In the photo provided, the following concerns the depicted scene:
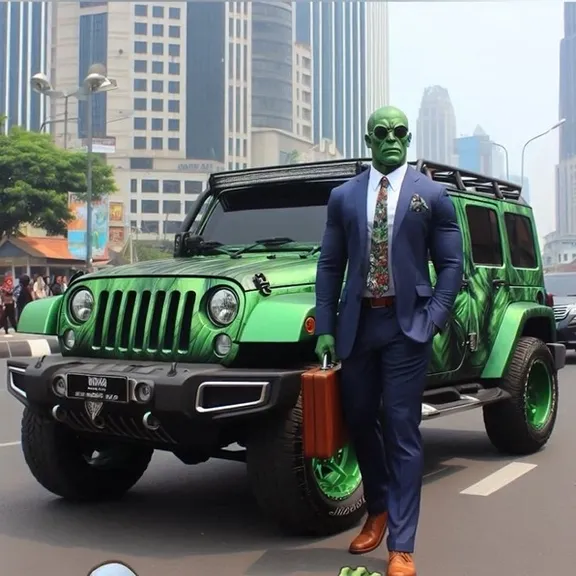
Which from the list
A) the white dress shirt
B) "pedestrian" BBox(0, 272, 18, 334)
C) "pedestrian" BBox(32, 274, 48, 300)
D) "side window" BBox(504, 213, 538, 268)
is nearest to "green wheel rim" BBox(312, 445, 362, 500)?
the white dress shirt

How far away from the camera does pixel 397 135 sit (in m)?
3.83

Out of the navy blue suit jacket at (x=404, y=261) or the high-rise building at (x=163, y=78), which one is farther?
the high-rise building at (x=163, y=78)

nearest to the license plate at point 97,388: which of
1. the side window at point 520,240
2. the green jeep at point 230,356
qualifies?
the green jeep at point 230,356

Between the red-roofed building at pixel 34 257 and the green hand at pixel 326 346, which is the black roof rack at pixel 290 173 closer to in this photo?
the green hand at pixel 326 346

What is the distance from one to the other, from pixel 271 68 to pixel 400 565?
157 metres

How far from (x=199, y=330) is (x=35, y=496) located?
1.91 meters

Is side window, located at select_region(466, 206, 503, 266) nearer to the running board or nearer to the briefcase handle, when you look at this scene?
the running board

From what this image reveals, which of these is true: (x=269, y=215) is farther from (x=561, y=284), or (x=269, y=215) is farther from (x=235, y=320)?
(x=561, y=284)

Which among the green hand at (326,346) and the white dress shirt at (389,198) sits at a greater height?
the white dress shirt at (389,198)

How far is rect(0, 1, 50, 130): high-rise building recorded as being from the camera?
16600 cm

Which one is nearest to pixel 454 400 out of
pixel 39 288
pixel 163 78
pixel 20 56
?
pixel 39 288

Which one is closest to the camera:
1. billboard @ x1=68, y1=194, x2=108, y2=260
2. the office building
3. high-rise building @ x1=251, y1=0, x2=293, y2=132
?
billboard @ x1=68, y1=194, x2=108, y2=260

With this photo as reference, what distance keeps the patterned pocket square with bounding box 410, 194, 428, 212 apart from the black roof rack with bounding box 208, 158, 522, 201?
149 centimetres

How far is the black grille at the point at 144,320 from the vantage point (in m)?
4.29
